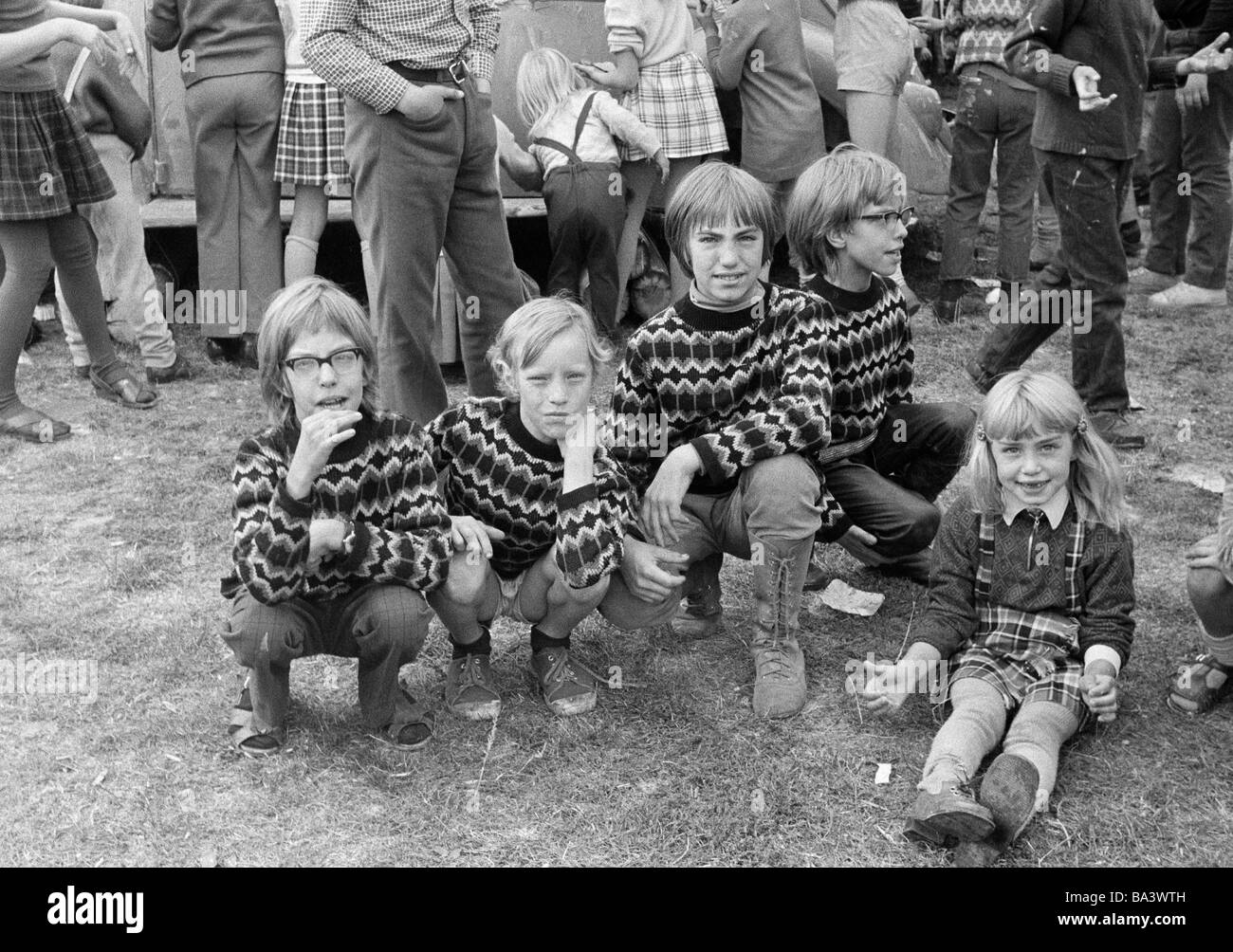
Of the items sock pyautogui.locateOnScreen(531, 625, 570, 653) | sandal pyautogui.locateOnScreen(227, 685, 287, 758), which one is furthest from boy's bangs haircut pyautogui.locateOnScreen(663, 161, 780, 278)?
sandal pyautogui.locateOnScreen(227, 685, 287, 758)

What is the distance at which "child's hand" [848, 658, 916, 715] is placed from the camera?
3.34 metres

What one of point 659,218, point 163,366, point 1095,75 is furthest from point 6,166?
point 1095,75

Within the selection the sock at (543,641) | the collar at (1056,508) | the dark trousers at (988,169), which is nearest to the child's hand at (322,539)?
the sock at (543,641)

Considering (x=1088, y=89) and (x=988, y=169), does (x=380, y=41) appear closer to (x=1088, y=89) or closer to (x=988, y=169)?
(x=1088, y=89)

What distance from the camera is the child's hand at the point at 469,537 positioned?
3.31 metres

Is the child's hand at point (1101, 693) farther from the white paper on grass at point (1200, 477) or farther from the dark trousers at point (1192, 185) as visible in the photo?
the dark trousers at point (1192, 185)

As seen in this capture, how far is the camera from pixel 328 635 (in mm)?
3301

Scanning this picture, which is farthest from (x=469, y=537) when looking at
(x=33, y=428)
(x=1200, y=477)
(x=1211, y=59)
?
(x=1211, y=59)

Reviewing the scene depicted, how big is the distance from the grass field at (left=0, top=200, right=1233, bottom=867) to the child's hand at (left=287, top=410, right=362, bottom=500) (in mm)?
719

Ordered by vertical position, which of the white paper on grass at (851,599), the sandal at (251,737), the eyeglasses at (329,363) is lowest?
the sandal at (251,737)

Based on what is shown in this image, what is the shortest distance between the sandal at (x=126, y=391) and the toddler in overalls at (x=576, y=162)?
1.90 meters

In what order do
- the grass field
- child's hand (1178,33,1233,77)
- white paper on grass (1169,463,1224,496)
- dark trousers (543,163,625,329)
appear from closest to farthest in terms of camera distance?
1. the grass field
2. white paper on grass (1169,463,1224,496)
3. child's hand (1178,33,1233,77)
4. dark trousers (543,163,625,329)

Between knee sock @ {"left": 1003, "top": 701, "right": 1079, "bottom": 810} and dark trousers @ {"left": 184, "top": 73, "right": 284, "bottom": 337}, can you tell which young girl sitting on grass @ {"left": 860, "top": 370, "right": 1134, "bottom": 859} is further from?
dark trousers @ {"left": 184, "top": 73, "right": 284, "bottom": 337}

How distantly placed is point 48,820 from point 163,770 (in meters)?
0.29
